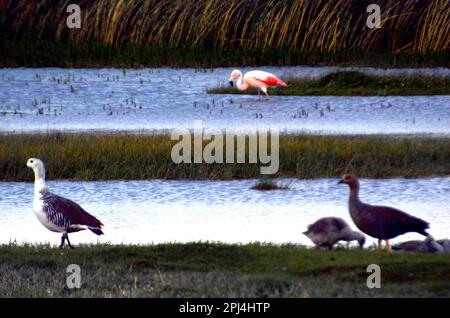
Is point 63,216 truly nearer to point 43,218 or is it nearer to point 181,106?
point 43,218

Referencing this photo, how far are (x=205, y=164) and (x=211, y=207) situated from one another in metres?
2.99

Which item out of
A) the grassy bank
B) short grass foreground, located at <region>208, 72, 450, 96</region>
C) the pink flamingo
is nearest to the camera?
the grassy bank

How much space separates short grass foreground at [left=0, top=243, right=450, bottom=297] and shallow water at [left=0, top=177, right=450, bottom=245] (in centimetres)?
58

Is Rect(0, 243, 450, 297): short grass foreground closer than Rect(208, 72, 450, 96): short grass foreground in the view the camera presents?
Yes

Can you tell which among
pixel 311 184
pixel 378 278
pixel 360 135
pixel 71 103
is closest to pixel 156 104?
pixel 71 103

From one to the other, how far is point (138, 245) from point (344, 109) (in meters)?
9.79

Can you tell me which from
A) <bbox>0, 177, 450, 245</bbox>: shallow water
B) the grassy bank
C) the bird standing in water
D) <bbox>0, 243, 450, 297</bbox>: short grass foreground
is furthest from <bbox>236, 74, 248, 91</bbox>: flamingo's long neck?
<bbox>0, 243, 450, 297</bbox>: short grass foreground

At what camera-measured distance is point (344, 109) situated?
18828 millimetres

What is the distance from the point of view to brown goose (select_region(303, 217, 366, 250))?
9422 mm

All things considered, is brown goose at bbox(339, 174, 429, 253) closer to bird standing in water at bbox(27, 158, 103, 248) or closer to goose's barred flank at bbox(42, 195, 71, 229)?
bird standing in water at bbox(27, 158, 103, 248)

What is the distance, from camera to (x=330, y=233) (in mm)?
9422

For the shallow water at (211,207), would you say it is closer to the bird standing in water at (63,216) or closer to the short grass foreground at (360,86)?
the bird standing in water at (63,216)

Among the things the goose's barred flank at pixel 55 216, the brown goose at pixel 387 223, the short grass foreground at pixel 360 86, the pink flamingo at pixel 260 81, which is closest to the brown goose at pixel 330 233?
the brown goose at pixel 387 223
